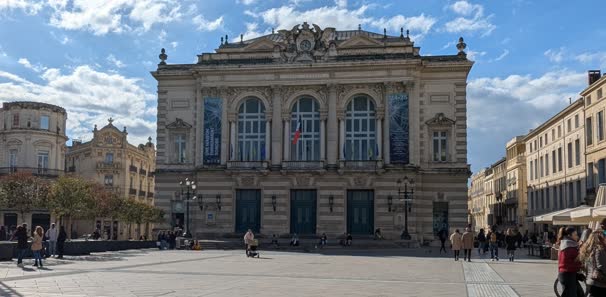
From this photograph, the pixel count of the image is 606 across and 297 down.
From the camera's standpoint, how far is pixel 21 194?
50.0 meters

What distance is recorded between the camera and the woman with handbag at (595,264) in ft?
40.6

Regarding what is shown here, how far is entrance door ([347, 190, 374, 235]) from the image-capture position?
2179 inches

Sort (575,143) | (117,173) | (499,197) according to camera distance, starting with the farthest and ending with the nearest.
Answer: (499,197), (117,173), (575,143)

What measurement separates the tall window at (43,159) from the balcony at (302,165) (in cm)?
3400

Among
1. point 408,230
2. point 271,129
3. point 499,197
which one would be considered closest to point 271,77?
point 271,129

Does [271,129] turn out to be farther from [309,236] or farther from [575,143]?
[575,143]

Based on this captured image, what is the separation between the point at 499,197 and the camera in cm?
10094

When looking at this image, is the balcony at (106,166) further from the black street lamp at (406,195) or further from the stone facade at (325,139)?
the black street lamp at (406,195)

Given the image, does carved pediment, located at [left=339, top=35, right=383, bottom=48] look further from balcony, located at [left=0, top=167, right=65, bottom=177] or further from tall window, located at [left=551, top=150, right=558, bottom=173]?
balcony, located at [left=0, top=167, right=65, bottom=177]

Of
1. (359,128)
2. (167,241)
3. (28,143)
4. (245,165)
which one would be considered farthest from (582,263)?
(28,143)

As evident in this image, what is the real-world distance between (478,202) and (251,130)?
281ft

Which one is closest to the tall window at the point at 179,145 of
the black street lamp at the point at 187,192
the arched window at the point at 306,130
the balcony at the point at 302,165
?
the black street lamp at the point at 187,192

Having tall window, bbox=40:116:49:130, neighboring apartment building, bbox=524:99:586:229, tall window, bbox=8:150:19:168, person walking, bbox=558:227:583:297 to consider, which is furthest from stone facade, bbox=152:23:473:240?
person walking, bbox=558:227:583:297

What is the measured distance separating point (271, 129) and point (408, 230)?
13953 millimetres
